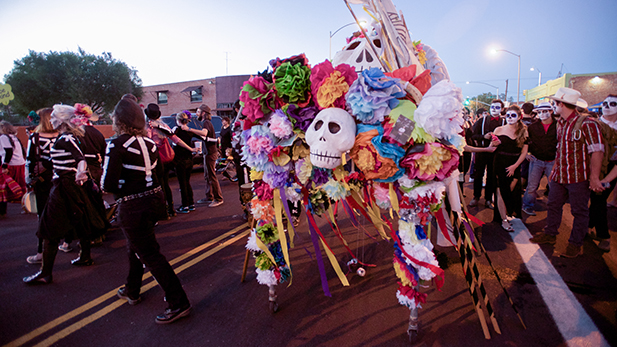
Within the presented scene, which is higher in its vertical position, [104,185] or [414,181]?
[414,181]

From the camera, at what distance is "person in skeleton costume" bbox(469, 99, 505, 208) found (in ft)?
16.9

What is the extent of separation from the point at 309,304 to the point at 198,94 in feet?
110

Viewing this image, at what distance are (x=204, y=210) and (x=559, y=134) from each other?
255 inches

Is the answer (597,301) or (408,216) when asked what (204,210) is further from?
(597,301)

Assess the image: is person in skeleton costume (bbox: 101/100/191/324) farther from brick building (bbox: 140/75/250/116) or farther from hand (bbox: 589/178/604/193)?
brick building (bbox: 140/75/250/116)

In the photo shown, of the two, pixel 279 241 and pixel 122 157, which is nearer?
pixel 122 157

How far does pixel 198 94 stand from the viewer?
32469 mm

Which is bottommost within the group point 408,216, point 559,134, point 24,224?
point 24,224

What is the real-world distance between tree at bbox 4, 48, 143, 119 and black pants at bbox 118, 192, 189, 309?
29.6m

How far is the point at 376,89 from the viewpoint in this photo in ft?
7.04

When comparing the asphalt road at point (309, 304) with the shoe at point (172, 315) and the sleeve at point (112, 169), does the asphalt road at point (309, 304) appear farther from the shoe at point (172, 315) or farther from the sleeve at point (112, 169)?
the sleeve at point (112, 169)

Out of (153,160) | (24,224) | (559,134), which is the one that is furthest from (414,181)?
(24,224)

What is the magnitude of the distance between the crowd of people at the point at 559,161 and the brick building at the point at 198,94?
26.7m

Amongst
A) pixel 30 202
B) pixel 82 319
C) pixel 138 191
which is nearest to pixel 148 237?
pixel 138 191
